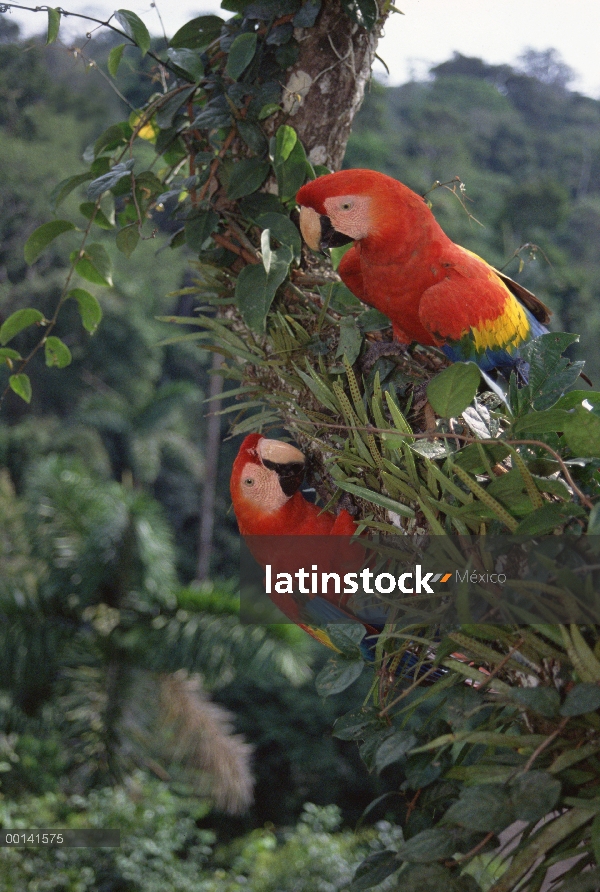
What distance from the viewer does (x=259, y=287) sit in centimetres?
69

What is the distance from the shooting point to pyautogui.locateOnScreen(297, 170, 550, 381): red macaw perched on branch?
2.11ft

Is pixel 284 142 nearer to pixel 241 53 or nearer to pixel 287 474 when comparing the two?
pixel 241 53

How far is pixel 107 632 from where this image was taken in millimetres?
3355

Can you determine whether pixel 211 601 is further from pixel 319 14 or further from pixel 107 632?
pixel 319 14

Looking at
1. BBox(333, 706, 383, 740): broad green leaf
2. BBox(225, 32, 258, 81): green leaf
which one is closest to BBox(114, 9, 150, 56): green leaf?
BBox(225, 32, 258, 81): green leaf

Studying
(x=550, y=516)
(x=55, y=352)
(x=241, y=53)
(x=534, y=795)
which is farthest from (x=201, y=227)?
(x=534, y=795)

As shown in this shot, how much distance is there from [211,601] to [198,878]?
1147 mm

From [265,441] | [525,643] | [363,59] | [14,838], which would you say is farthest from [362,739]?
[14,838]

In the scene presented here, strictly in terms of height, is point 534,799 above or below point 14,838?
above

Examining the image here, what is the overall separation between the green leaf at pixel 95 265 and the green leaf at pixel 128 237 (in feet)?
0.26

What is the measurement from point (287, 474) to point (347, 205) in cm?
25

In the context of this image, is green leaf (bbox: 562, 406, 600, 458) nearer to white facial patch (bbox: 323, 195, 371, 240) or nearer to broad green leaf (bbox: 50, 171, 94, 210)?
white facial patch (bbox: 323, 195, 371, 240)

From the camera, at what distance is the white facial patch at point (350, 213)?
64 centimetres

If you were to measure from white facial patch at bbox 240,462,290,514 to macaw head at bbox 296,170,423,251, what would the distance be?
0.71 ft
